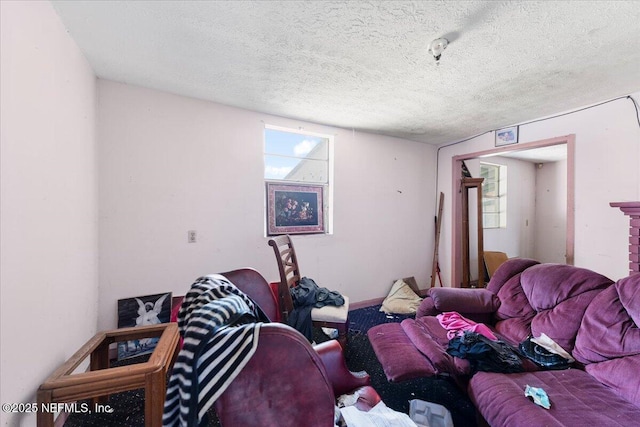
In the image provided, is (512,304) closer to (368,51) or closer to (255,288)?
(255,288)

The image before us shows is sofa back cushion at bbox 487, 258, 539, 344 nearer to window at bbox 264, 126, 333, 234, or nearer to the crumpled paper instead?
the crumpled paper

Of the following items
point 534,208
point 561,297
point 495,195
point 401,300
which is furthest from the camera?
point 534,208

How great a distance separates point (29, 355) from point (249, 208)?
1774 millimetres

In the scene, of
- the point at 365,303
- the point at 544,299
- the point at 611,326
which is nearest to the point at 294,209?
the point at 365,303

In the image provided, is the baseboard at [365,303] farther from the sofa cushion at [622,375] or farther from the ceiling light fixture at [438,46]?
the ceiling light fixture at [438,46]

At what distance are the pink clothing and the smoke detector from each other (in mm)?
1857

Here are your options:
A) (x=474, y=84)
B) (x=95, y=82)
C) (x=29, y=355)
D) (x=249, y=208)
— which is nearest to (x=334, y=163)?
(x=249, y=208)

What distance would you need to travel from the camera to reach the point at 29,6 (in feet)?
3.74

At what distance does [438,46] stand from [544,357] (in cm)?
200

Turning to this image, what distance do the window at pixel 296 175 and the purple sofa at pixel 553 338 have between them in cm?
148

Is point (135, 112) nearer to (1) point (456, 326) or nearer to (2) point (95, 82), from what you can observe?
(2) point (95, 82)

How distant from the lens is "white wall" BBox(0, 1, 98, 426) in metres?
1.00

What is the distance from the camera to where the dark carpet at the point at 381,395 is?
4.99 ft

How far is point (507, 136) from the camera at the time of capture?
3.14 metres
